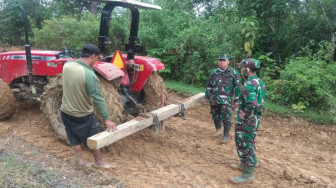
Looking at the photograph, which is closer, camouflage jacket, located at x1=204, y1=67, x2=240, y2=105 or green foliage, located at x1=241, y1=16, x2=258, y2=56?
camouflage jacket, located at x1=204, y1=67, x2=240, y2=105

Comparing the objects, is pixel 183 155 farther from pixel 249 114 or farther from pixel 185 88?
pixel 185 88

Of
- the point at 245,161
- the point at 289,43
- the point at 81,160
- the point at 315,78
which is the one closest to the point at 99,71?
the point at 81,160

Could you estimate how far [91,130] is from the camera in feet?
11.8

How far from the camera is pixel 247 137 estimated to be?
144 inches

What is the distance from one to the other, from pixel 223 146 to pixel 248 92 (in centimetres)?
175

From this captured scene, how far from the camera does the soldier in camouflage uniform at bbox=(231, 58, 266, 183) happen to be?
353cm

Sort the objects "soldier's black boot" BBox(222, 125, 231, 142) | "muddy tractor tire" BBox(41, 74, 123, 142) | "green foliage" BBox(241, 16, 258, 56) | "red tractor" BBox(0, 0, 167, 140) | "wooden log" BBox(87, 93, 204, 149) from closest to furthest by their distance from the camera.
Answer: "wooden log" BBox(87, 93, 204, 149), "muddy tractor tire" BBox(41, 74, 123, 142), "red tractor" BBox(0, 0, 167, 140), "soldier's black boot" BBox(222, 125, 231, 142), "green foliage" BBox(241, 16, 258, 56)

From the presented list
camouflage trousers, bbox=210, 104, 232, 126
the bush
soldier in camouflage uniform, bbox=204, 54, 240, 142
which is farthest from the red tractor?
the bush

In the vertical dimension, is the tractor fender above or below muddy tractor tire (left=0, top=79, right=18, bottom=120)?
above

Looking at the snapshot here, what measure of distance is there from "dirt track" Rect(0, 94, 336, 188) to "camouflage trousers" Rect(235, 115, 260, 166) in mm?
341

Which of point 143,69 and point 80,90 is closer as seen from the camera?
point 80,90

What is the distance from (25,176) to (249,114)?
2.75 metres

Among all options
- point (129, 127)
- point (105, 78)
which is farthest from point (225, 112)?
point (105, 78)

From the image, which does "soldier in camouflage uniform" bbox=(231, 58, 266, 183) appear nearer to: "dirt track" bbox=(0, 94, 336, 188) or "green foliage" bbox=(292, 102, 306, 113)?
"dirt track" bbox=(0, 94, 336, 188)
